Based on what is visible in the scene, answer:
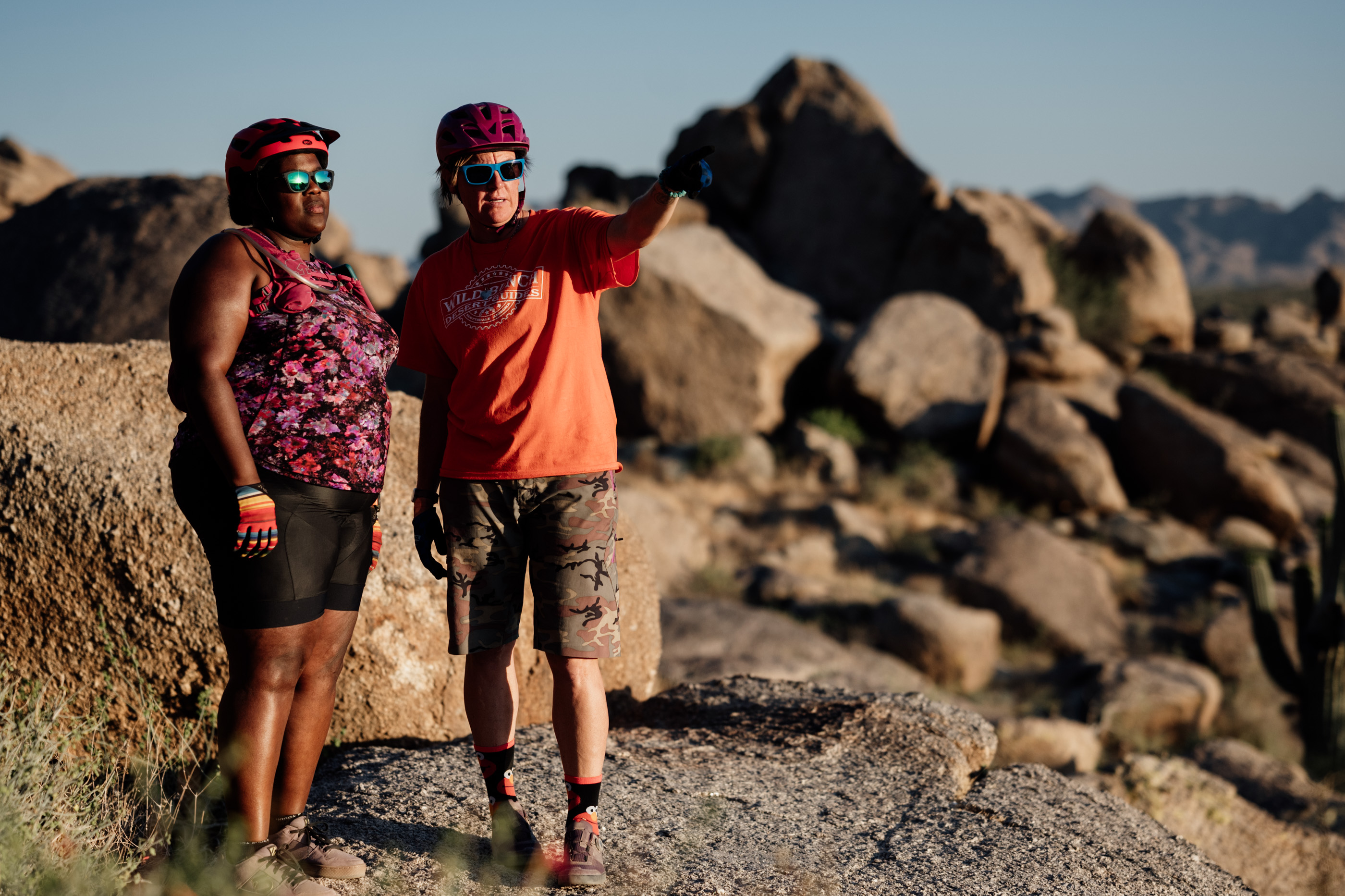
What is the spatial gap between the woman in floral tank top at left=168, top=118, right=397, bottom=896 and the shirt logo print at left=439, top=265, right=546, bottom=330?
10.4 inches

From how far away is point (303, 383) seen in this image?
7.80 feet

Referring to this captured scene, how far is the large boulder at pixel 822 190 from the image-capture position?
62.3ft

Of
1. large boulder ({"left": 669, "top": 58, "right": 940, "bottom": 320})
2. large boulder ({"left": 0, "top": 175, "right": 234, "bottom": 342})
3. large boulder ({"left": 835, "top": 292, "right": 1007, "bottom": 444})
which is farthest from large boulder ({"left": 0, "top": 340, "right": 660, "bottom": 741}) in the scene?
large boulder ({"left": 669, "top": 58, "right": 940, "bottom": 320})

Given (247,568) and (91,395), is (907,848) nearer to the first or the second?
(247,568)

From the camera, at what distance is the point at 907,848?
10.1 ft

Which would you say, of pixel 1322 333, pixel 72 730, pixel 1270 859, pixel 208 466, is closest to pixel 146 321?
pixel 72 730

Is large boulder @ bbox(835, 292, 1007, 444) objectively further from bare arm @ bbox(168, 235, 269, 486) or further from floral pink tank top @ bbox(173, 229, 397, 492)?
bare arm @ bbox(168, 235, 269, 486)

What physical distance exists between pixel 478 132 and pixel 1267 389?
60.8 ft

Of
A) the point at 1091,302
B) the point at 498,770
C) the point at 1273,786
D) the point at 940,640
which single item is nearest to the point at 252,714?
the point at 498,770

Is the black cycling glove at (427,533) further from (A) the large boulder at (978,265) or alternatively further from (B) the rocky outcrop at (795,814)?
(A) the large boulder at (978,265)

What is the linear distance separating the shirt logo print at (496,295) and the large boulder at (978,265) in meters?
16.5

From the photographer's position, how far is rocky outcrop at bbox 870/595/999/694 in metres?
10.7

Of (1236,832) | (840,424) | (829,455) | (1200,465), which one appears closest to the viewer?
(1236,832)

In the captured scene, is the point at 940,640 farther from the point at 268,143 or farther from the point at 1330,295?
the point at 1330,295
